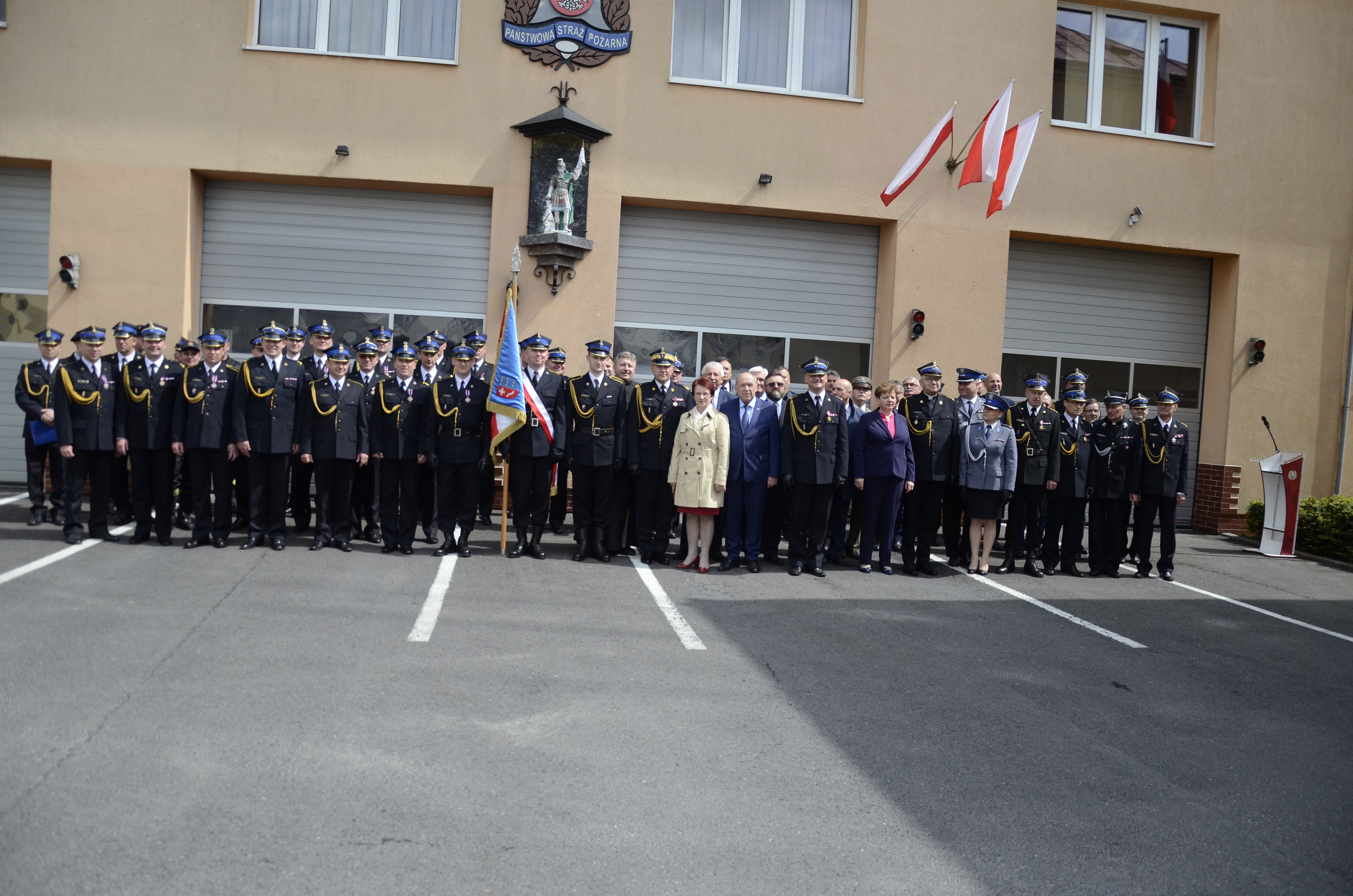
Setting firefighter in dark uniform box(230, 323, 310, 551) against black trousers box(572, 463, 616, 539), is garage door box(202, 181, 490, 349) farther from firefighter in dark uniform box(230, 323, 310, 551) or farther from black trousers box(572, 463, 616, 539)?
black trousers box(572, 463, 616, 539)

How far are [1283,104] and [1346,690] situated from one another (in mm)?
10895

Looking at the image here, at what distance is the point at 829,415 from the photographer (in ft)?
32.4

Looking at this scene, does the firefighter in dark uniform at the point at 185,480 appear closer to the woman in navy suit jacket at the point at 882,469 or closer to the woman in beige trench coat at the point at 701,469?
the woman in beige trench coat at the point at 701,469

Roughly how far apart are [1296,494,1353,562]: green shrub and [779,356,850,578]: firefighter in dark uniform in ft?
23.3

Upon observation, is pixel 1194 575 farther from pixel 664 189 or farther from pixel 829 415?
pixel 664 189

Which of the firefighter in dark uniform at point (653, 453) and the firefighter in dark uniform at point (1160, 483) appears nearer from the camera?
the firefighter in dark uniform at point (653, 453)

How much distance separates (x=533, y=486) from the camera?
32.8 feet

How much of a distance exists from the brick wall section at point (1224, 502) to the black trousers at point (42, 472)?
1434cm

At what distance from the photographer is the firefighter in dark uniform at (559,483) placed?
1030cm

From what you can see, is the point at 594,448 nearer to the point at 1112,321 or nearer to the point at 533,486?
the point at 533,486

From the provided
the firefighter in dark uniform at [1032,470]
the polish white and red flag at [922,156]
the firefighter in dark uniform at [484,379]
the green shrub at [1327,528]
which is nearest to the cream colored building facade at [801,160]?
the polish white and red flag at [922,156]

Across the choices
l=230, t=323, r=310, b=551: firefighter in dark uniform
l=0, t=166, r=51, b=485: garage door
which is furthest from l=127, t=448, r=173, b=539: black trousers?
l=0, t=166, r=51, b=485: garage door

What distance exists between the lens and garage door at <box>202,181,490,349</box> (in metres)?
13.2

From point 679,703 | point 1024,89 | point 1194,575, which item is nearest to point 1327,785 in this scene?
point 679,703
